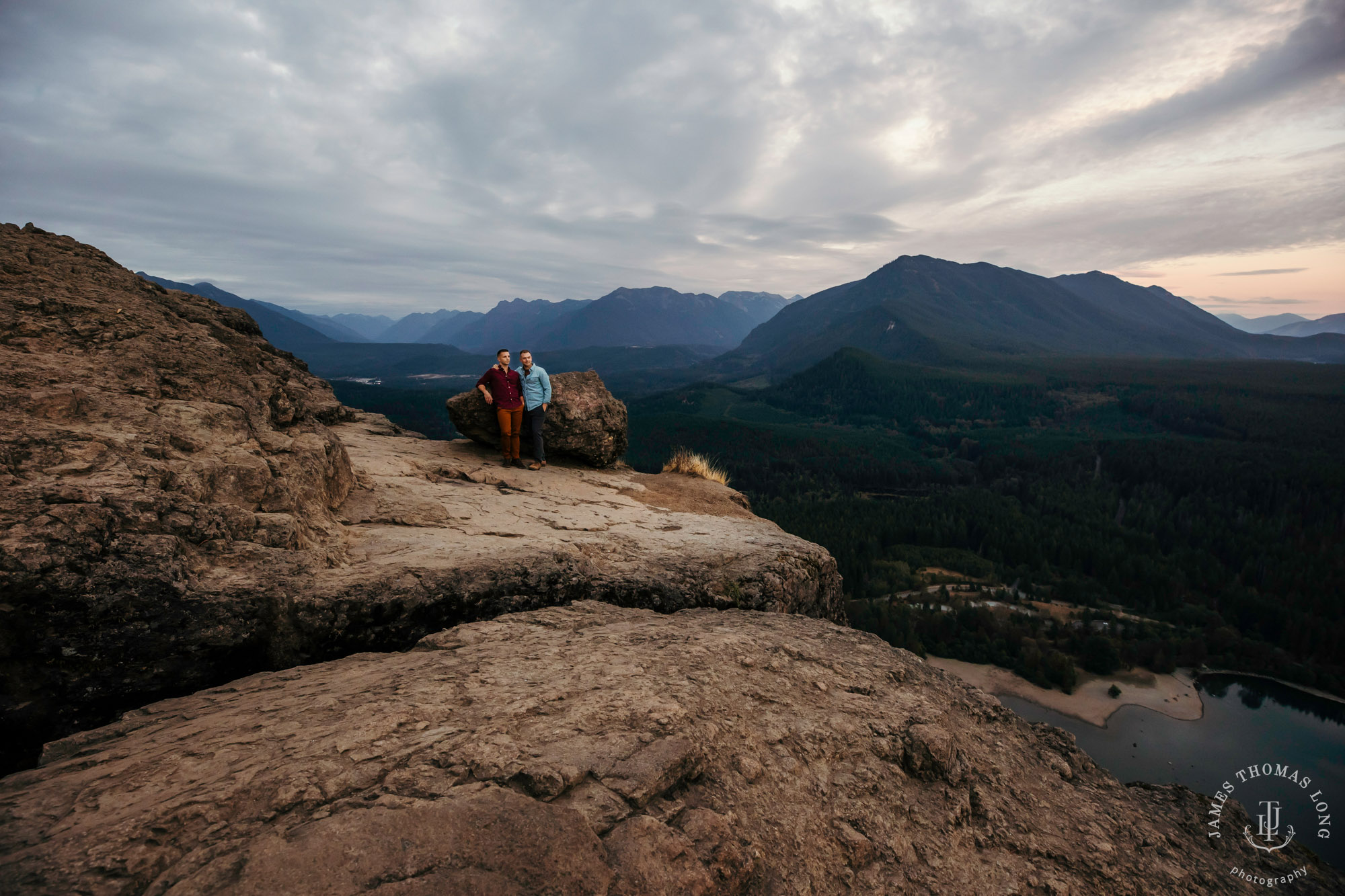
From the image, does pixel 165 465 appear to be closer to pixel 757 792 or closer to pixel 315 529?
pixel 315 529

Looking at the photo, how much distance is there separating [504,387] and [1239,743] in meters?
90.8

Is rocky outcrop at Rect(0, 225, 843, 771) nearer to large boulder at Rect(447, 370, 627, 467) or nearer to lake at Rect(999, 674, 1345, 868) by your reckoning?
large boulder at Rect(447, 370, 627, 467)

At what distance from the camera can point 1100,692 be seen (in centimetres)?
6731

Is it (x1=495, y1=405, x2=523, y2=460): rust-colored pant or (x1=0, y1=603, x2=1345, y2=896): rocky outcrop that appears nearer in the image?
(x1=0, y1=603, x2=1345, y2=896): rocky outcrop

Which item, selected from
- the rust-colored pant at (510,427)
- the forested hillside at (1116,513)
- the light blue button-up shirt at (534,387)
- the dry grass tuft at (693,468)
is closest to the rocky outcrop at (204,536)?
the rust-colored pant at (510,427)

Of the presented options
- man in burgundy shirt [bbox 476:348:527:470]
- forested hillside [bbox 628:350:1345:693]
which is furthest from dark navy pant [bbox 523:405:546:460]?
forested hillside [bbox 628:350:1345:693]

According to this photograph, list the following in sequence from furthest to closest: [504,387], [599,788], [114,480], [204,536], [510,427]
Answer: [510,427], [504,387], [204,536], [114,480], [599,788]

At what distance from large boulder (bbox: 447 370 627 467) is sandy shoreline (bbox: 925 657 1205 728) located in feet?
233

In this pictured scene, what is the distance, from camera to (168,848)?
2330 millimetres

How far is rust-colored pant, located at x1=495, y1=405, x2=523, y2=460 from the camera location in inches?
433

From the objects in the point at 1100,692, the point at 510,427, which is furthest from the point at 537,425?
the point at 1100,692

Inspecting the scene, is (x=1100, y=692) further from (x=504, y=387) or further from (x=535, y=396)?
(x=504, y=387)

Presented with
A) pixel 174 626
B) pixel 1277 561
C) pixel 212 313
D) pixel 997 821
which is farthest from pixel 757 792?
pixel 1277 561

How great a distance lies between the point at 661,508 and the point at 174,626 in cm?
719
